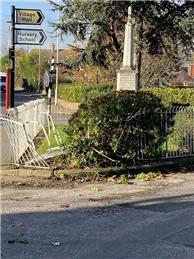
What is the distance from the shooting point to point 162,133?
1112cm

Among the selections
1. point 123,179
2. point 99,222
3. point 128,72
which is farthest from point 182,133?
point 128,72

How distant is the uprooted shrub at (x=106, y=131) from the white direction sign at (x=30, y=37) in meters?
3.96

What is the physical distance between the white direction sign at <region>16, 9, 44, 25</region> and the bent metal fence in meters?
4.44

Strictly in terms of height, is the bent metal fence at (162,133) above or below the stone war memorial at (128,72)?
below

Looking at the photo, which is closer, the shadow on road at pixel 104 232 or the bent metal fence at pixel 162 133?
the shadow on road at pixel 104 232

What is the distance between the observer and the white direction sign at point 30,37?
1403 centimetres

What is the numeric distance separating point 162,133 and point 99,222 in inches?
180

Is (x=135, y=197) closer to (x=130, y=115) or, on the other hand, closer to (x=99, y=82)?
(x=130, y=115)

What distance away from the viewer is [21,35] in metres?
14.4

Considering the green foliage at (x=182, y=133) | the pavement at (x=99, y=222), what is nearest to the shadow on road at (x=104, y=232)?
the pavement at (x=99, y=222)

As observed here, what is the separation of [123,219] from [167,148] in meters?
4.53

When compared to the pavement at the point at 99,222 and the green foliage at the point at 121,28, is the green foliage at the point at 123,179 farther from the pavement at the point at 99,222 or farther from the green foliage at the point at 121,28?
the green foliage at the point at 121,28

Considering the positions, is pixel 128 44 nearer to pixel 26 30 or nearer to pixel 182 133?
pixel 26 30

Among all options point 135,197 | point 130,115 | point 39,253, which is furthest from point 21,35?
point 39,253
